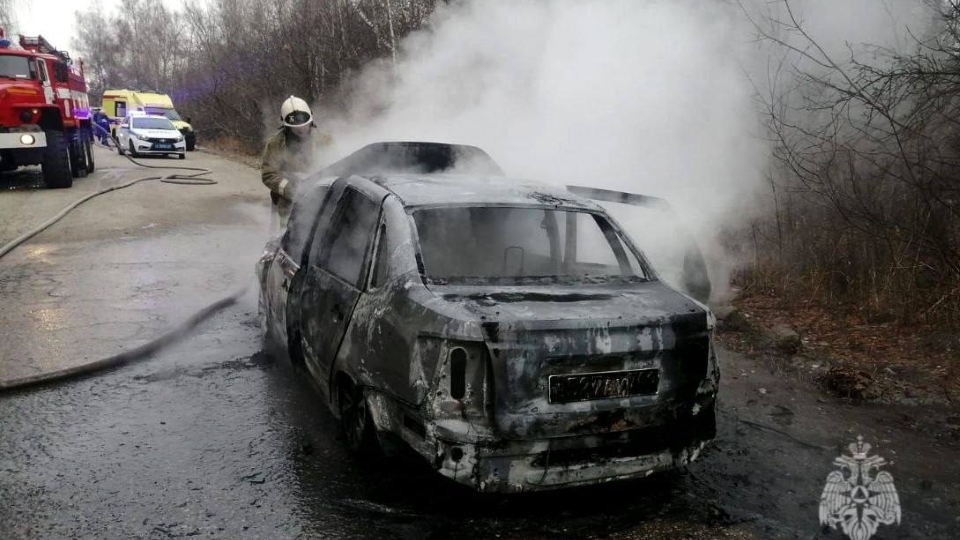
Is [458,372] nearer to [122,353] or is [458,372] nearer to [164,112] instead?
[122,353]

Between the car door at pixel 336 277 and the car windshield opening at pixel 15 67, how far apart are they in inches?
499

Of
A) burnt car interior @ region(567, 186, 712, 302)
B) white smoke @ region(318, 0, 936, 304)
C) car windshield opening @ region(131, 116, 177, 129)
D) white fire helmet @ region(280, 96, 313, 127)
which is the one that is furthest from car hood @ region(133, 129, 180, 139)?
burnt car interior @ region(567, 186, 712, 302)

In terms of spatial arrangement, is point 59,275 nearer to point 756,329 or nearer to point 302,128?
point 302,128

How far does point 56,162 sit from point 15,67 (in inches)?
73.4

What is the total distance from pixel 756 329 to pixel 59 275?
6959mm

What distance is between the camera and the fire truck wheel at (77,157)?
1616 cm

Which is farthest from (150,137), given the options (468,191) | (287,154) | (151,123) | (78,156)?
(468,191)

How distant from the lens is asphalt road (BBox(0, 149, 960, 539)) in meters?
3.04

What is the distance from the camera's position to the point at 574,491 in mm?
3291

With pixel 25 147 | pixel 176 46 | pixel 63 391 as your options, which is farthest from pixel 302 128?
pixel 176 46

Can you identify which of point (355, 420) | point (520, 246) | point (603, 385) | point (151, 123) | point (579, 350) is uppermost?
point (151, 123)

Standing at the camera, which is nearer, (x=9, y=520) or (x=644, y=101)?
(x=9, y=520)

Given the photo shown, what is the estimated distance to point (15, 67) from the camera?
44.5ft

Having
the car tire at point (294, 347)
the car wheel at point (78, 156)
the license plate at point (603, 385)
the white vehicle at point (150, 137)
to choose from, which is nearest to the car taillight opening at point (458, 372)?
the license plate at point (603, 385)
